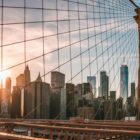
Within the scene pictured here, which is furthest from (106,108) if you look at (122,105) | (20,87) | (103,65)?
(20,87)

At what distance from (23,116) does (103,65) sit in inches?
300

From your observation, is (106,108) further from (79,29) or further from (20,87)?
(20,87)

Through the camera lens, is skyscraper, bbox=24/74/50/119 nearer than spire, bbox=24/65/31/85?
No

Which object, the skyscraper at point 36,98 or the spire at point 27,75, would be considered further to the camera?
the skyscraper at point 36,98

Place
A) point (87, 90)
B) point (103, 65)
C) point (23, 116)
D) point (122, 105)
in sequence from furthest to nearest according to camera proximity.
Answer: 1. point (122, 105)
2. point (103, 65)
3. point (87, 90)
4. point (23, 116)

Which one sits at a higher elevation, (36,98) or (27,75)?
(27,75)

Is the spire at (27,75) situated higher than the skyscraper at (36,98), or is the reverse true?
the spire at (27,75)

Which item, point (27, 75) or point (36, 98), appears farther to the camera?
point (36, 98)

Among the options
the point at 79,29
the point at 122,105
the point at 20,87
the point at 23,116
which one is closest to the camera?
the point at 20,87

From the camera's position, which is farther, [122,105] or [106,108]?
[122,105]

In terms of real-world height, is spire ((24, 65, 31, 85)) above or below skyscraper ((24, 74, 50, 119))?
above

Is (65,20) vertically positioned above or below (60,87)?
above

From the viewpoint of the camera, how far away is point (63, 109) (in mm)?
11531

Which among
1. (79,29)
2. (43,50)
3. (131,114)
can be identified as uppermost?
(79,29)
